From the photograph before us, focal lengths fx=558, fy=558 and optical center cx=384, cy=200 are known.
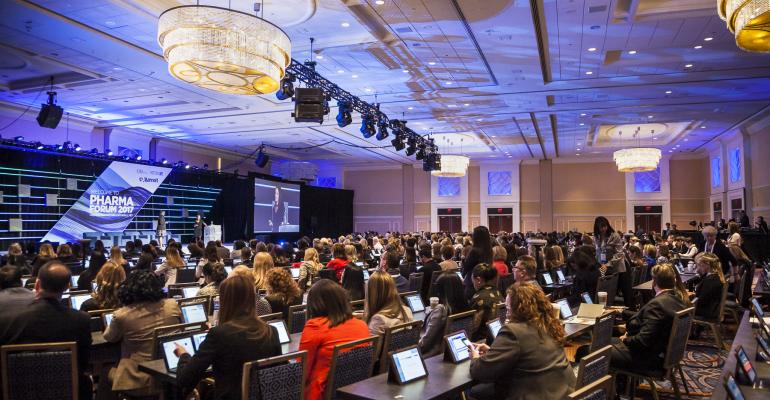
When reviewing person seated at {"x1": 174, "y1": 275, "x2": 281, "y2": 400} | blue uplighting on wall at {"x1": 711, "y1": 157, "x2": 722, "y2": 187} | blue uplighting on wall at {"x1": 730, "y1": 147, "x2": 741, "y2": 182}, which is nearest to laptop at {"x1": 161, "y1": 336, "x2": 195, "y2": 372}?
person seated at {"x1": 174, "y1": 275, "x2": 281, "y2": 400}

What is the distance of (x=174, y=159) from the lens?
66.4 ft

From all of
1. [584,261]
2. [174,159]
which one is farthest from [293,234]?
[584,261]

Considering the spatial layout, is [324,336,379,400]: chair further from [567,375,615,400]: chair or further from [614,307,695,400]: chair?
[614,307,695,400]: chair

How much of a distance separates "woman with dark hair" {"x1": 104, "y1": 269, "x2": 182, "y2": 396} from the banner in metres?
12.6

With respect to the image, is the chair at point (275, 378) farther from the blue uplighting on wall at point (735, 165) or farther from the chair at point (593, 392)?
the blue uplighting on wall at point (735, 165)

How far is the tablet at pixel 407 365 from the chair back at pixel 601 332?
1566 millimetres

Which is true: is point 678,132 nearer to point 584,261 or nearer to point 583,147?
point 583,147

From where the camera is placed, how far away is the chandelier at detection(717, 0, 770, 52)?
456 cm

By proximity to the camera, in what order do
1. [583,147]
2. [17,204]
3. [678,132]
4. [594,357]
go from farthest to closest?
[583,147] < [678,132] < [17,204] < [594,357]

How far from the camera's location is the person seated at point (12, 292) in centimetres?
369

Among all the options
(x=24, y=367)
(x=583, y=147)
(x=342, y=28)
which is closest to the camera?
(x=24, y=367)

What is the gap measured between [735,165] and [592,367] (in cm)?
1977

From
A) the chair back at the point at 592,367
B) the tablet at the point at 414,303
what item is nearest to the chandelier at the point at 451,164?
the tablet at the point at 414,303

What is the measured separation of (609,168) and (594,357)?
24.0 meters
